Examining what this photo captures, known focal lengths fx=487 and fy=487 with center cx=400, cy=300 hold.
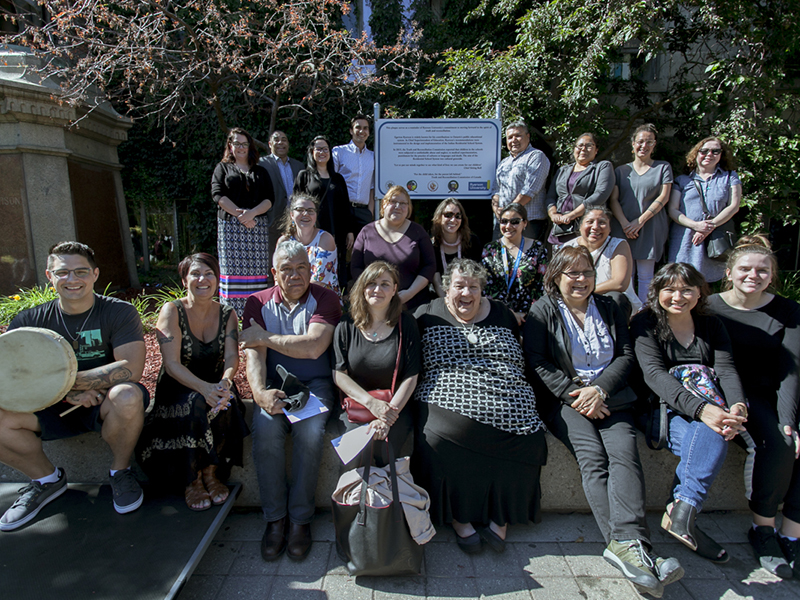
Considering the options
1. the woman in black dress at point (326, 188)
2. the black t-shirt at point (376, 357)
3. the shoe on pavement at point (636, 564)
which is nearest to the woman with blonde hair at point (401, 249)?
the woman in black dress at point (326, 188)

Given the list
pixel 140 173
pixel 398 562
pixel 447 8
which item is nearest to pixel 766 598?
pixel 398 562

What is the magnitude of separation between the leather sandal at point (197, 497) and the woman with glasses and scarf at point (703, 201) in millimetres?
4645

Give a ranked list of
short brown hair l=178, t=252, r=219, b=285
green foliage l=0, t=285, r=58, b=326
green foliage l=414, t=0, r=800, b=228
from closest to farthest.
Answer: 1. short brown hair l=178, t=252, r=219, b=285
2. green foliage l=0, t=285, r=58, b=326
3. green foliage l=414, t=0, r=800, b=228

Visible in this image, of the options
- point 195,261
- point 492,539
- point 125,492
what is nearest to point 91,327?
point 195,261

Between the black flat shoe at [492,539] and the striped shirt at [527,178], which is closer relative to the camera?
the black flat shoe at [492,539]

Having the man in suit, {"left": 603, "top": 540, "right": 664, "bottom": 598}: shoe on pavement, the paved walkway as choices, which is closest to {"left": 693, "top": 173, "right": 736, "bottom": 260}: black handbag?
the paved walkway

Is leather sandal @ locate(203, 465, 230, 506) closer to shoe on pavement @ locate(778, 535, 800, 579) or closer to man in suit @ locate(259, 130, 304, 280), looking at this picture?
man in suit @ locate(259, 130, 304, 280)

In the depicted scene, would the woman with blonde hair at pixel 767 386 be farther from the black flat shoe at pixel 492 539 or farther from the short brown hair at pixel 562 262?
the black flat shoe at pixel 492 539

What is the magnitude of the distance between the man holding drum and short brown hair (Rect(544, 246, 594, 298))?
262 centimetres

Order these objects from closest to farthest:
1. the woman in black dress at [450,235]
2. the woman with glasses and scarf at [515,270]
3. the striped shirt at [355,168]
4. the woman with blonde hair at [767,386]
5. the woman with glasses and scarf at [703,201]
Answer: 1. the woman with blonde hair at [767,386]
2. the woman with glasses and scarf at [515,270]
3. the woman in black dress at [450,235]
4. the woman with glasses and scarf at [703,201]
5. the striped shirt at [355,168]

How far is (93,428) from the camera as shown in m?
2.86

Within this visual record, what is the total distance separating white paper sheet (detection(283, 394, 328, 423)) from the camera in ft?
9.19

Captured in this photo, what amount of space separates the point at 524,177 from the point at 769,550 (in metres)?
3.76

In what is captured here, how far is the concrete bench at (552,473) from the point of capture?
3.02m
